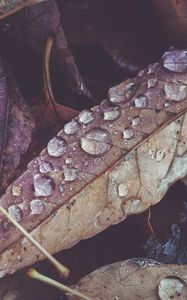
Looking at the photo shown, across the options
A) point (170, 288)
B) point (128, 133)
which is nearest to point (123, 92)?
point (128, 133)

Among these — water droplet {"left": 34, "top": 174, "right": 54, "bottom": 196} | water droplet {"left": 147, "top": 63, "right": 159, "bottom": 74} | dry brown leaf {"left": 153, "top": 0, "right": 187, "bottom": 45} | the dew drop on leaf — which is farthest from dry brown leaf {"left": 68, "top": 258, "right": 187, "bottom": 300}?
dry brown leaf {"left": 153, "top": 0, "right": 187, "bottom": 45}

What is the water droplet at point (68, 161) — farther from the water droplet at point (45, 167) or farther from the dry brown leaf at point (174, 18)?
the dry brown leaf at point (174, 18)

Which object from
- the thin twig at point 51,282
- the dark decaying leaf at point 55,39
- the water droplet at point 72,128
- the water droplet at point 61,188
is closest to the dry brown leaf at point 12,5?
the dark decaying leaf at point 55,39

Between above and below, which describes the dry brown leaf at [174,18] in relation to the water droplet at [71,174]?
above

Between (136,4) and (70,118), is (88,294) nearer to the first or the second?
(70,118)

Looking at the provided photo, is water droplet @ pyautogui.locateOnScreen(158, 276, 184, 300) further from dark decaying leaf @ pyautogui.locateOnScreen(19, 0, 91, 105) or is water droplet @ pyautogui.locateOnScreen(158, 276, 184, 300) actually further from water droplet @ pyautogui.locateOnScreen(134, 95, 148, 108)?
dark decaying leaf @ pyautogui.locateOnScreen(19, 0, 91, 105)

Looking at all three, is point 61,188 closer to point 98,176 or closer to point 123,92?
point 98,176
